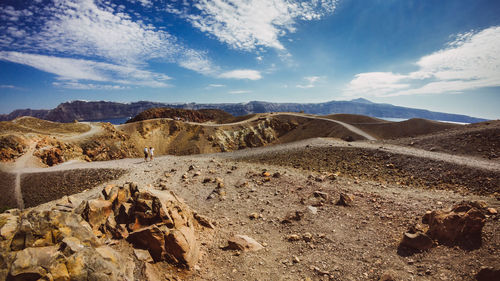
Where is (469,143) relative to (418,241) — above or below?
above

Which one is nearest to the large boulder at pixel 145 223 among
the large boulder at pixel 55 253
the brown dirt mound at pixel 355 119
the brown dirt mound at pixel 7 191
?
the large boulder at pixel 55 253

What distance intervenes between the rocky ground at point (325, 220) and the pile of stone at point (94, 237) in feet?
1.44

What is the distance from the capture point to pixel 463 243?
22.3 ft

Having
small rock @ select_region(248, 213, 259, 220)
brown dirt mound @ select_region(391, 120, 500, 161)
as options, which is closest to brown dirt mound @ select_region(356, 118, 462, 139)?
brown dirt mound @ select_region(391, 120, 500, 161)

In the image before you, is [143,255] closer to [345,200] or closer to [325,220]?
[325,220]

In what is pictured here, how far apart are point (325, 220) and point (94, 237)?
947 cm

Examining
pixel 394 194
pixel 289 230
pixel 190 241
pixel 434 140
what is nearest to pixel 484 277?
→ pixel 289 230

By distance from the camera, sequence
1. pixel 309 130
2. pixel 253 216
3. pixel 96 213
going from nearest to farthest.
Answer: pixel 96 213 → pixel 253 216 → pixel 309 130

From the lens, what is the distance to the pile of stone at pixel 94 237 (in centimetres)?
425

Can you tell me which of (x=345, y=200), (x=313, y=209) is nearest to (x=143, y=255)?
(x=313, y=209)

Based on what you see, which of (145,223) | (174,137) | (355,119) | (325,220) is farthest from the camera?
(174,137)

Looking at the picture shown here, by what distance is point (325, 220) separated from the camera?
995 centimetres

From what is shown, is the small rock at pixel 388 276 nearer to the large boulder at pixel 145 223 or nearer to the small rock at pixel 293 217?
the small rock at pixel 293 217

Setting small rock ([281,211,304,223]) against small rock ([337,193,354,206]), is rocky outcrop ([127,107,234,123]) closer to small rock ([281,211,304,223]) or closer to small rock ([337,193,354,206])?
small rock ([337,193,354,206])
